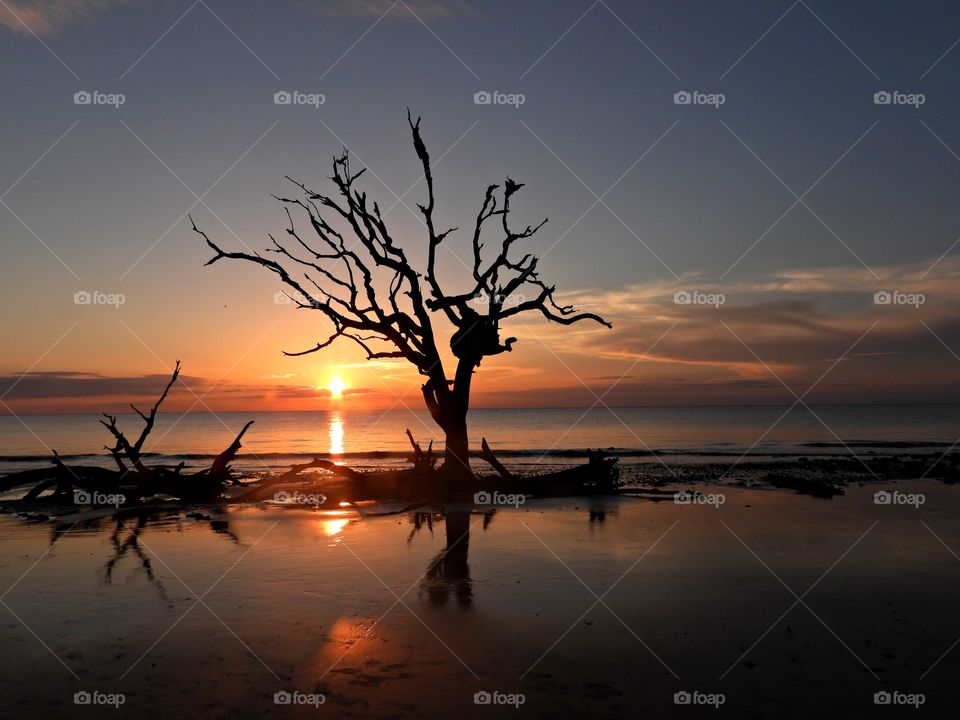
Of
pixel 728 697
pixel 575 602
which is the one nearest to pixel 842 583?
pixel 575 602

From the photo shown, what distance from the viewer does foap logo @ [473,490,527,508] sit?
61.5 feet

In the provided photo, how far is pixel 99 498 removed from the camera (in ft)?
62.9

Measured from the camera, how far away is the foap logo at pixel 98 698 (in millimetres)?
6027

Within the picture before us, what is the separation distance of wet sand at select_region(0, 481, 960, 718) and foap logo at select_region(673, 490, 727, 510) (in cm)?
387

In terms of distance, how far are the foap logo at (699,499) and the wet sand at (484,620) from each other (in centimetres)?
387

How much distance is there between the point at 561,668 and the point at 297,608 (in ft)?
11.9

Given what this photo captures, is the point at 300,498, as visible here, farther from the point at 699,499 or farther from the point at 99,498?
the point at 699,499

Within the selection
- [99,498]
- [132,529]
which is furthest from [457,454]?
[99,498]

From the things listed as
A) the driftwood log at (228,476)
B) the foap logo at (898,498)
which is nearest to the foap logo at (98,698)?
the driftwood log at (228,476)

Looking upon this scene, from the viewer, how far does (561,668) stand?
6742 mm

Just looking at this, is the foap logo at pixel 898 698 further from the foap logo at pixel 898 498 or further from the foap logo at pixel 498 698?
the foap logo at pixel 898 498

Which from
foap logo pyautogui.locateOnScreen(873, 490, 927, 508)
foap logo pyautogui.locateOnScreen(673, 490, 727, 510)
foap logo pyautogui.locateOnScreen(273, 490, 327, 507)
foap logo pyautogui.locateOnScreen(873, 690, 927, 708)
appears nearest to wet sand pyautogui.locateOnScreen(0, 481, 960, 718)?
foap logo pyautogui.locateOnScreen(873, 690, 927, 708)

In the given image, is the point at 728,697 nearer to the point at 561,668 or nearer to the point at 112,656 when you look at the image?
the point at 561,668

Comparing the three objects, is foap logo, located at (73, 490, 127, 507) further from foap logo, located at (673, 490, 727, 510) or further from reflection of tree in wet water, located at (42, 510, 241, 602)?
foap logo, located at (673, 490, 727, 510)
